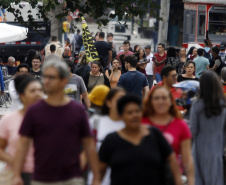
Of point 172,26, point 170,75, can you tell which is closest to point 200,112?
point 170,75

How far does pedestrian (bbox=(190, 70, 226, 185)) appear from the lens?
6324 millimetres

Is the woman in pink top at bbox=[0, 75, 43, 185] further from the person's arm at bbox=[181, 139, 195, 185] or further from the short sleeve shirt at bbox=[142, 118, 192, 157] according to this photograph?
the person's arm at bbox=[181, 139, 195, 185]

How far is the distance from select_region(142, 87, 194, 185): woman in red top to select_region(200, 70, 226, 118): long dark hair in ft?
1.71

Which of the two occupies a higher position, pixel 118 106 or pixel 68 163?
pixel 118 106

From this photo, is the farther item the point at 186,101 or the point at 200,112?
the point at 186,101

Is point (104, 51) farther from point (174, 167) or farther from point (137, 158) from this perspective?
point (137, 158)

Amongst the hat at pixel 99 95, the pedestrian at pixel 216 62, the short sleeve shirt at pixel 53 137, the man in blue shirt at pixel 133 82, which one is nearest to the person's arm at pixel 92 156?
the short sleeve shirt at pixel 53 137

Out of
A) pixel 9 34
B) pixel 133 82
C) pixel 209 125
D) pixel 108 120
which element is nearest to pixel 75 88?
pixel 133 82

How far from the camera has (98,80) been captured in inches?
441

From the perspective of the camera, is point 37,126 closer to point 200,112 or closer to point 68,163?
point 68,163

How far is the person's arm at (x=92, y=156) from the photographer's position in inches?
198

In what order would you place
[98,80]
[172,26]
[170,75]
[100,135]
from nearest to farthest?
[100,135]
[170,75]
[98,80]
[172,26]

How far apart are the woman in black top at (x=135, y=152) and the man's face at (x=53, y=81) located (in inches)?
18.1

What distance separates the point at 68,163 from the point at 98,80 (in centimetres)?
632
